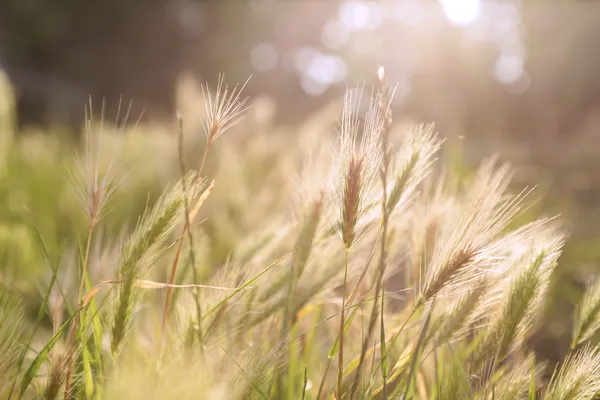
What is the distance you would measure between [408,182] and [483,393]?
0.73 feet

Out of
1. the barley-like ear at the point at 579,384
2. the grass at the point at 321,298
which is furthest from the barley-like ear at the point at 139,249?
the barley-like ear at the point at 579,384

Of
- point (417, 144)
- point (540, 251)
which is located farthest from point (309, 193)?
point (540, 251)

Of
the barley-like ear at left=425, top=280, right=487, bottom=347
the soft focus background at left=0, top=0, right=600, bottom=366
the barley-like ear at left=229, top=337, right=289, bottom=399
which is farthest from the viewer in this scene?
the soft focus background at left=0, top=0, right=600, bottom=366

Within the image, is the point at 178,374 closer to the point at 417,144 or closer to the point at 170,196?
the point at 170,196

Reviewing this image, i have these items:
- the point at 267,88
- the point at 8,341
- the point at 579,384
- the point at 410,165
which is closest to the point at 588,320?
the point at 579,384

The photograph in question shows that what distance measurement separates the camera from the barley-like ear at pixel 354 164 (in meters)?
0.49

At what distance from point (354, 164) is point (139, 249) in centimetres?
23

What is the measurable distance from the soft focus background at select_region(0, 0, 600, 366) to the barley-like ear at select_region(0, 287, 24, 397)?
427mm

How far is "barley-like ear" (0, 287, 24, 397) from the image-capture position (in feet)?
1.59

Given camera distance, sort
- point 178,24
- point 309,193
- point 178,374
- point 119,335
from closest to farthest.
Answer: point 178,374, point 119,335, point 309,193, point 178,24

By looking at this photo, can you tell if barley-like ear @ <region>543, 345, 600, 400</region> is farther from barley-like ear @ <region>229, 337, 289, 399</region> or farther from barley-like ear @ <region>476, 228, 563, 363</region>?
barley-like ear @ <region>229, 337, 289, 399</region>

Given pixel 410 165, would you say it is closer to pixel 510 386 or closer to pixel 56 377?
pixel 510 386

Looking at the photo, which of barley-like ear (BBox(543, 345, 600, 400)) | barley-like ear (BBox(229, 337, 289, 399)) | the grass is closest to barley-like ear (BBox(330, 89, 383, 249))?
the grass

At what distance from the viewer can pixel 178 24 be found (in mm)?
8414
